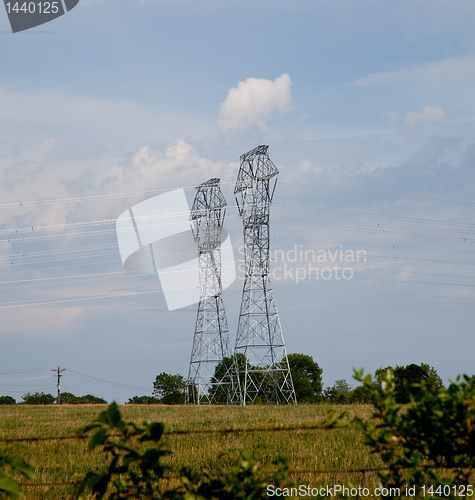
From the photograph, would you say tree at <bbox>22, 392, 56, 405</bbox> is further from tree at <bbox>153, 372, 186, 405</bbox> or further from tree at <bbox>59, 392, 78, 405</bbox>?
tree at <bbox>153, 372, 186, 405</bbox>

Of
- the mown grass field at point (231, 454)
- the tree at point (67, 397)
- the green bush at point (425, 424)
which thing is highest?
the tree at point (67, 397)

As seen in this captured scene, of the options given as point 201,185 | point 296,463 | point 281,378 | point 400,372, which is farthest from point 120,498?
point 400,372

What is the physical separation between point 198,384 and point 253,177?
1850 cm

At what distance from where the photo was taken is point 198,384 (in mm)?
41625

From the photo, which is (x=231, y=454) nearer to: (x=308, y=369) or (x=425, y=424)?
(x=425, y=424)

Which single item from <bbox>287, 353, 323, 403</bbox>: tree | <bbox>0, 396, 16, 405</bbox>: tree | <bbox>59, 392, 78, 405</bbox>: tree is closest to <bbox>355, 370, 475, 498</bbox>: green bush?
<bbox>287, 353, 323, 403</bbox>: tree

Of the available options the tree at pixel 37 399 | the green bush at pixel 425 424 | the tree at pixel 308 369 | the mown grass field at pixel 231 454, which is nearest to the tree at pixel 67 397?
the tree at pixel 37 399

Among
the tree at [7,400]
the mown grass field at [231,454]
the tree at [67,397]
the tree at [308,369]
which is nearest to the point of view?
the mown grass field at [231,454]

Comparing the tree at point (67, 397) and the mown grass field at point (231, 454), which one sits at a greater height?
the tree at point (67, 397)

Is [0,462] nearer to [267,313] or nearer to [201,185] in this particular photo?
[267,313]

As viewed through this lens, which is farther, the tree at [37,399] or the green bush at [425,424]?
the tree at [37,399]

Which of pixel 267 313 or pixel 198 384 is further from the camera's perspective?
pixel 198 384

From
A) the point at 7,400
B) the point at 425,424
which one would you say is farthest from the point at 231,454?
the point at 7,400

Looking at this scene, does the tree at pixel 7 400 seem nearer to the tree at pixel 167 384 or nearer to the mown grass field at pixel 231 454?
the tree at pixel 167 384
